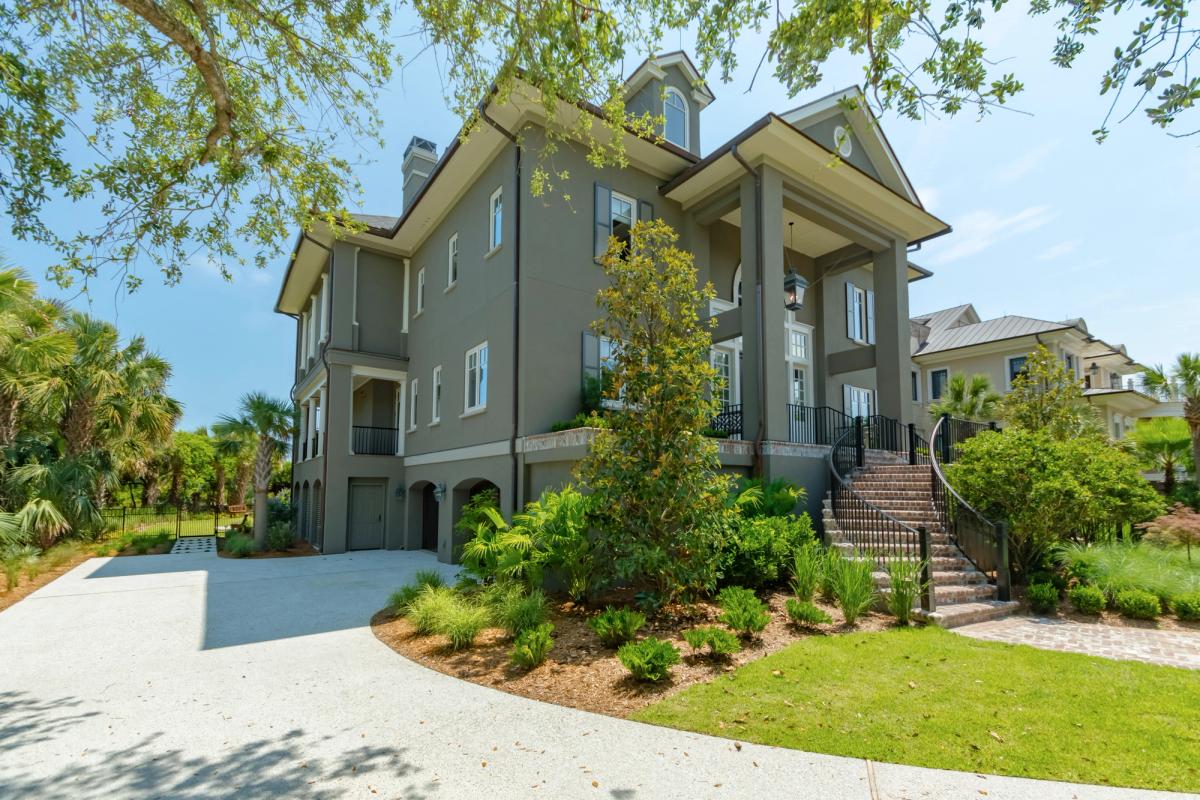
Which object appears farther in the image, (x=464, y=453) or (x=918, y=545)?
(x=464, y=453)

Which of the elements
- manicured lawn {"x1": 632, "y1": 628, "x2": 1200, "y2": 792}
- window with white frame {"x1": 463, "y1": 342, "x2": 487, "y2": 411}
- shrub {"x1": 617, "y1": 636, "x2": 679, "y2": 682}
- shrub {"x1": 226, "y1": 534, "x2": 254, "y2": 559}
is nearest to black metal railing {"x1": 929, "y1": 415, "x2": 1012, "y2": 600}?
manicured lawn {"x1": 632, "y1": 628, "x2": 1200, "y2": 792}

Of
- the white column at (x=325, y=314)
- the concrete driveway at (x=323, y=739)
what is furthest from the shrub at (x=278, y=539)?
the concrete driveway at (x=323, y=739)

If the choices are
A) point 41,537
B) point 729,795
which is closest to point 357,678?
point 729,795

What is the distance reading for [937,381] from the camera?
89.1 ft

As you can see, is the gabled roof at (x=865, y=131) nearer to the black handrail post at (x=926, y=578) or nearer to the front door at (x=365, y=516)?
the black handrail post at (x=926, y=578)

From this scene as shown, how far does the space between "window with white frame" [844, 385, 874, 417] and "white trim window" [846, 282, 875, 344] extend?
1.46 metres

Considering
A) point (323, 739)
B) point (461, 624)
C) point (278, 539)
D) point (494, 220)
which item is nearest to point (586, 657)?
point (461, 624)

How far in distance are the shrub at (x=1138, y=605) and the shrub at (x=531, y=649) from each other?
7627mm

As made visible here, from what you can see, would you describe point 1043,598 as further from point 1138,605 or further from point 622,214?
point 622,214

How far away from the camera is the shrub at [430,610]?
668 centimetres

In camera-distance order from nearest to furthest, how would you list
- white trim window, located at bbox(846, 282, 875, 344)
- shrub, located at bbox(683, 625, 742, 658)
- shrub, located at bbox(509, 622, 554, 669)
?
1. shrub, located at bbox(683, 625, 742, 658)
2. shrub, located at bbox(509, 622, 554, 669)
3. white trim window, located at bbox(846, 282, 875, 344)

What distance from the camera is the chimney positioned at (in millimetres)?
18828

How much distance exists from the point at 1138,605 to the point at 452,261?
46.8 feet

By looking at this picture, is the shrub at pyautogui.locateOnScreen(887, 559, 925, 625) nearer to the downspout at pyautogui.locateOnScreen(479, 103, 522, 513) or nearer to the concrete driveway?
Result: the concrete driveway
